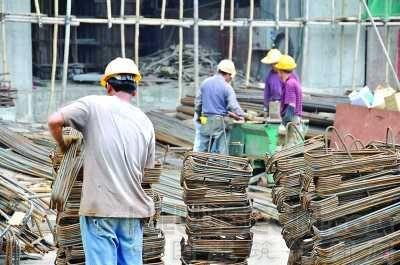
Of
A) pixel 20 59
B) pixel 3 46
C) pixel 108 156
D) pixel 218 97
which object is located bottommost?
pixel 218 97

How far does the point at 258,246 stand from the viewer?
29.6 feet

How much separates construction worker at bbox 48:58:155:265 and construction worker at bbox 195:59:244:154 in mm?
5515

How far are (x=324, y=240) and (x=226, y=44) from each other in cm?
1348

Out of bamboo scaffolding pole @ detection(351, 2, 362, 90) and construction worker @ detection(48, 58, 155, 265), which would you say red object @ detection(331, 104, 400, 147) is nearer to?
construction worker @ detection(48, 58, 155, 265)

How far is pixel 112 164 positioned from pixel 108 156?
0.06 metres

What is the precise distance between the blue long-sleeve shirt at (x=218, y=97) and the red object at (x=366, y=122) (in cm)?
148

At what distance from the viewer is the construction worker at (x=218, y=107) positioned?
450 inches

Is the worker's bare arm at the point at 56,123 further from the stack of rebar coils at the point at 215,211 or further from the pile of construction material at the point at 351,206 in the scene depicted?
the pile of construction material at the point at 351,206

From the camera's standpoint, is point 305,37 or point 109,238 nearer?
point 109,238

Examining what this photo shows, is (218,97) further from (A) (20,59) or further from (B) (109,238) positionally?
(B) (109,238)

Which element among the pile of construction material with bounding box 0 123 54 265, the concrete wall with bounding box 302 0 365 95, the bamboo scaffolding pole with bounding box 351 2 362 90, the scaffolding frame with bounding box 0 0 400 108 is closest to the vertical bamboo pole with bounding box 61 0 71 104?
the scaffolding frame with bounding box 0 0 400 108

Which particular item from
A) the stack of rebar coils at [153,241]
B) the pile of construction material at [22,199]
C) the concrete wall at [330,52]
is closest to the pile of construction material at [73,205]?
the stack of rebar coils at [153,241]

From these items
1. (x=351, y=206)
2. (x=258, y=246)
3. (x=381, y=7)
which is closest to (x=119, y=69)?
(x=351, y=206)

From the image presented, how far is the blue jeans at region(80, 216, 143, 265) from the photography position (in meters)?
5.73
